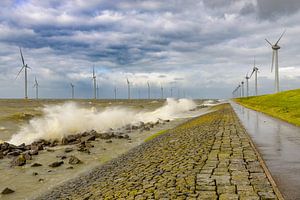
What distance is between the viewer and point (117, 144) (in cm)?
2695

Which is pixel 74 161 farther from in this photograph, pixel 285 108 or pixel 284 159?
pixel 285 108

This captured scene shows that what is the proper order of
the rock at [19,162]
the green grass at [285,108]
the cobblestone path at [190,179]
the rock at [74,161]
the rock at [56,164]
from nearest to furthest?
the cobblestone path at [190,179] < the rock at [56,164] < the rock at [19,162] < the rock at [74,161] < the green grass at [285,108]

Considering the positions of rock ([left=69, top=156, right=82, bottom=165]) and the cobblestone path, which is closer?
the cobblestone path

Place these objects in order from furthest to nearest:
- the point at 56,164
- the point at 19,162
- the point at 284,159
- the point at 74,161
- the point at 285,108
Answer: the point at 285,108 < the point at 74,161 < the point at 19,162 < the point at 56,164 < the point at 284,159

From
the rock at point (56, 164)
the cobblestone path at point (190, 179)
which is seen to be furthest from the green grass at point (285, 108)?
the rock at point (56, 164)

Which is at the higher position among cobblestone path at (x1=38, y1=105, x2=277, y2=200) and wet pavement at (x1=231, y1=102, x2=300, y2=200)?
wet pavement at (x1=231, y1=102, x2=300, y2=200)

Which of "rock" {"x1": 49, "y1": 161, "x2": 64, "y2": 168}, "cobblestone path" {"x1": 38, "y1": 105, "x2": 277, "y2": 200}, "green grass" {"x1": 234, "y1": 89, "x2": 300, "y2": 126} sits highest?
"green grass" {"x1": 234, "y1": 89, "x2": 300, "y2": 126}

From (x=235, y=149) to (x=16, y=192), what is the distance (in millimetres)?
9348

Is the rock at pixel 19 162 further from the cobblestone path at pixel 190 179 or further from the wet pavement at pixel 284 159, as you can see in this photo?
the wet pavement at pixel 284 159

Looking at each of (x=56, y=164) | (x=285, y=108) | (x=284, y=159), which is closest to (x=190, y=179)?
(x=284, y=159)

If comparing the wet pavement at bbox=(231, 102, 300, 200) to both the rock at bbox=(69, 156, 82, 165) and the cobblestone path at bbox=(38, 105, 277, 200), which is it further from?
the rock at bbox=(69, 156, 82, 165)

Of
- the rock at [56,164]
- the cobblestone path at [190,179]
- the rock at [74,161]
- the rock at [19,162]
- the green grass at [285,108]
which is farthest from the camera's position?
the green grass at [285,108]

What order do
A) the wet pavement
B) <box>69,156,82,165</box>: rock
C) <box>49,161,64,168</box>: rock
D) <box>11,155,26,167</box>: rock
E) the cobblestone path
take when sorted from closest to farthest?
the wet pavement, the cobblestone path, <box>49,161,64,168</box>: rock, <box>11,155,26,167</box>: rock, <box>69,156,82,165</box>: rock

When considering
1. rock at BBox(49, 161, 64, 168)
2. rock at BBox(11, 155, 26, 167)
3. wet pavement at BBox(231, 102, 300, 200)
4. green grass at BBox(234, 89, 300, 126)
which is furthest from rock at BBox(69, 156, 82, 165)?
green grass at BBox(234, 89, 300, 126)
